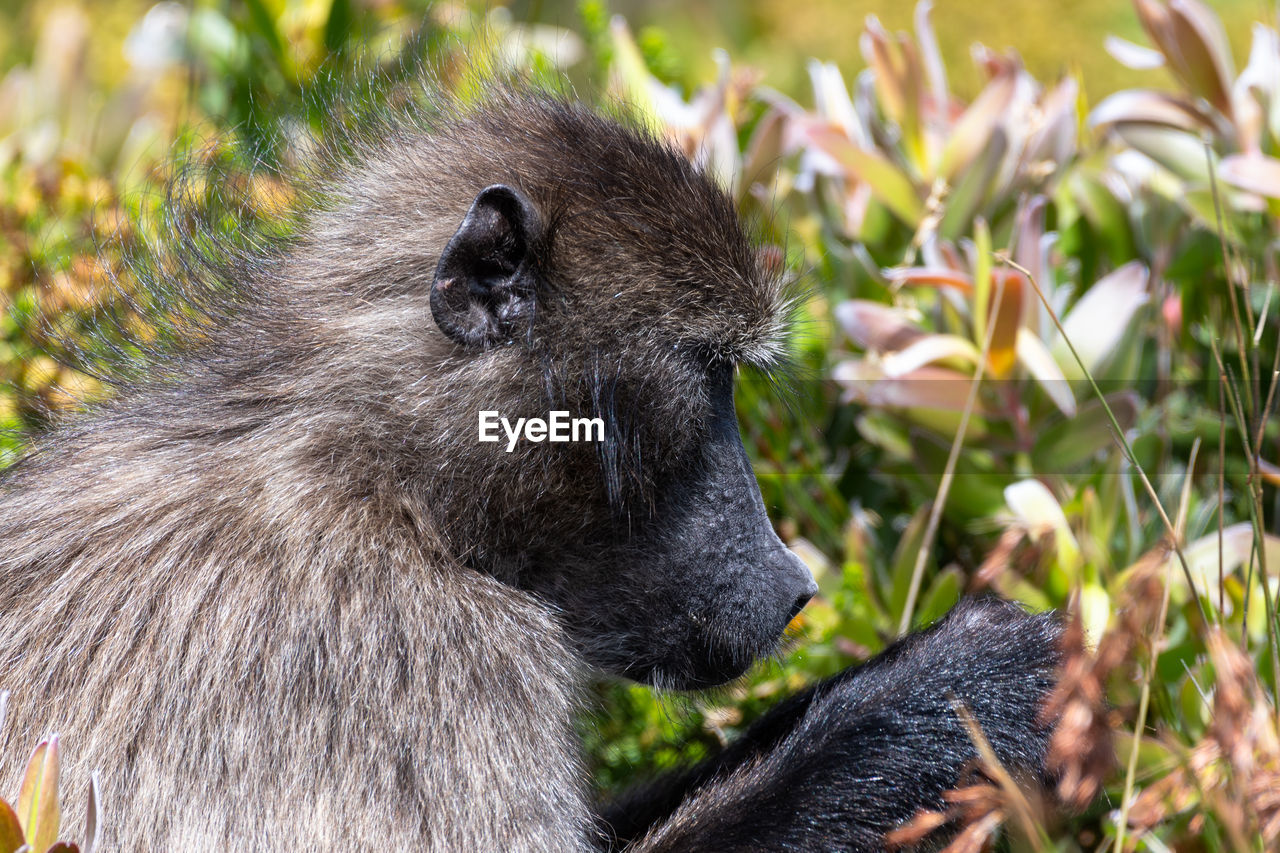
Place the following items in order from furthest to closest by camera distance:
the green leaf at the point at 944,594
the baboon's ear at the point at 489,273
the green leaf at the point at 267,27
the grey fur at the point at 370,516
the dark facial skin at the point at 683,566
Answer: the green leaf at the point at 267,27, the green leaf at the point at 944,594, the dark facial skin at the point at 683,566, the baboon's ear at the point at 489,273, the grey fur at the point at 370,516

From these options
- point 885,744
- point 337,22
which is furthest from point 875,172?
point 337,22

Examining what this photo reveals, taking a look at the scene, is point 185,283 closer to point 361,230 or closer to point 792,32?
point 361,230

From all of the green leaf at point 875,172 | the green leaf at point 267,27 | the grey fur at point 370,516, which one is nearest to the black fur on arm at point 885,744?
the grey fur at point 370,516

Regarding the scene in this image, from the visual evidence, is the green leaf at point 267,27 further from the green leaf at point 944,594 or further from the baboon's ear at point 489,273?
the green leaf at point 944,594

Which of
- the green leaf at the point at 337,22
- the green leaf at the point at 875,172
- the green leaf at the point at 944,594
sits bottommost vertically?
the green leaf at the point at 944,594

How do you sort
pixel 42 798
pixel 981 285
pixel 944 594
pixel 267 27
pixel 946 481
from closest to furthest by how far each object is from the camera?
pixel 42 798 → pixel 946 481 → pixel 981 285 → pixel 944 594 → pixel 267 27

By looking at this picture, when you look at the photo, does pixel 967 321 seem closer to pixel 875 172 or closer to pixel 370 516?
pixel 875 172

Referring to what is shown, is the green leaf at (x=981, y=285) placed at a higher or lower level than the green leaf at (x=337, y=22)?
lower
